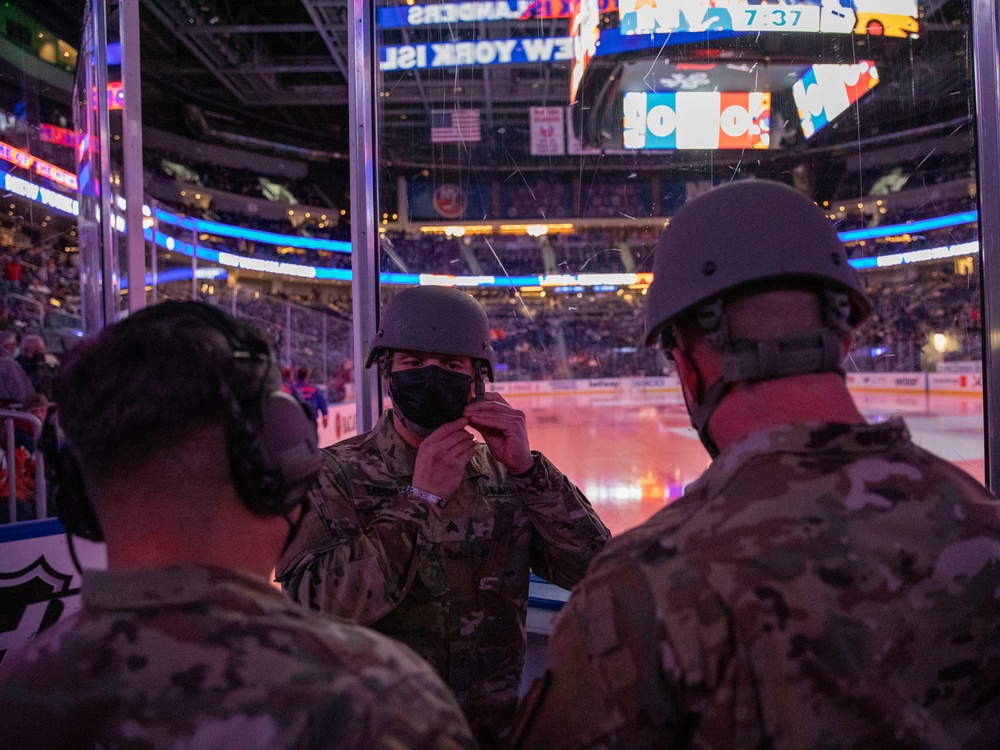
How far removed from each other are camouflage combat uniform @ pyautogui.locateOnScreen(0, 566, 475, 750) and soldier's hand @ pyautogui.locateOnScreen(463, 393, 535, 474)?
3.10 ft

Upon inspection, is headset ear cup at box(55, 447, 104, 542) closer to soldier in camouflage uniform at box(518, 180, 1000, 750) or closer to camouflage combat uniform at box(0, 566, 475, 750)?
camouflage combat uniform at box(0, 566, 475, 750)

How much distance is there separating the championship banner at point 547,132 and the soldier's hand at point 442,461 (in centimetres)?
186

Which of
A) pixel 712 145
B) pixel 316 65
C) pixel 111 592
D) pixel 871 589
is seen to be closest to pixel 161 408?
pixel 111 592

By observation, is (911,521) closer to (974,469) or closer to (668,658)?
(668,658)

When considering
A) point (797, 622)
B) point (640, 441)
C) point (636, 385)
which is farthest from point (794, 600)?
point (636, 385)

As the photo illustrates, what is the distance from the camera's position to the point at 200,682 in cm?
60

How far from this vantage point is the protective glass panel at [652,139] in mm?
2533

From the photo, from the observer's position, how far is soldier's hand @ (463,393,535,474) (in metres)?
1.59

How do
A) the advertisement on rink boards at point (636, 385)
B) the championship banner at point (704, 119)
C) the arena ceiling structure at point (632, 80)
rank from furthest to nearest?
the advertisement on rink boards at point (636, 385) → the championship banner at point (704, 119) → the arena ceiling structure at point (632, 80)

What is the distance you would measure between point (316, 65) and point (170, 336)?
20.7 metres

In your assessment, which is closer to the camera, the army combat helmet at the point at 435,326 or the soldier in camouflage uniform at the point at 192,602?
the soldier in camouflage uniform at the point at 192,602

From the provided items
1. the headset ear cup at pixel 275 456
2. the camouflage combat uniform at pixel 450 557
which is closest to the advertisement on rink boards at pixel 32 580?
the camouflage combat uniform at pixel 450 557

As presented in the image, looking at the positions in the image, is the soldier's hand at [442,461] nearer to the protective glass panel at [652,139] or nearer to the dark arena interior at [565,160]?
the dark arena interior at [565,160]

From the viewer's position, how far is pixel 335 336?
1110 centimetres
